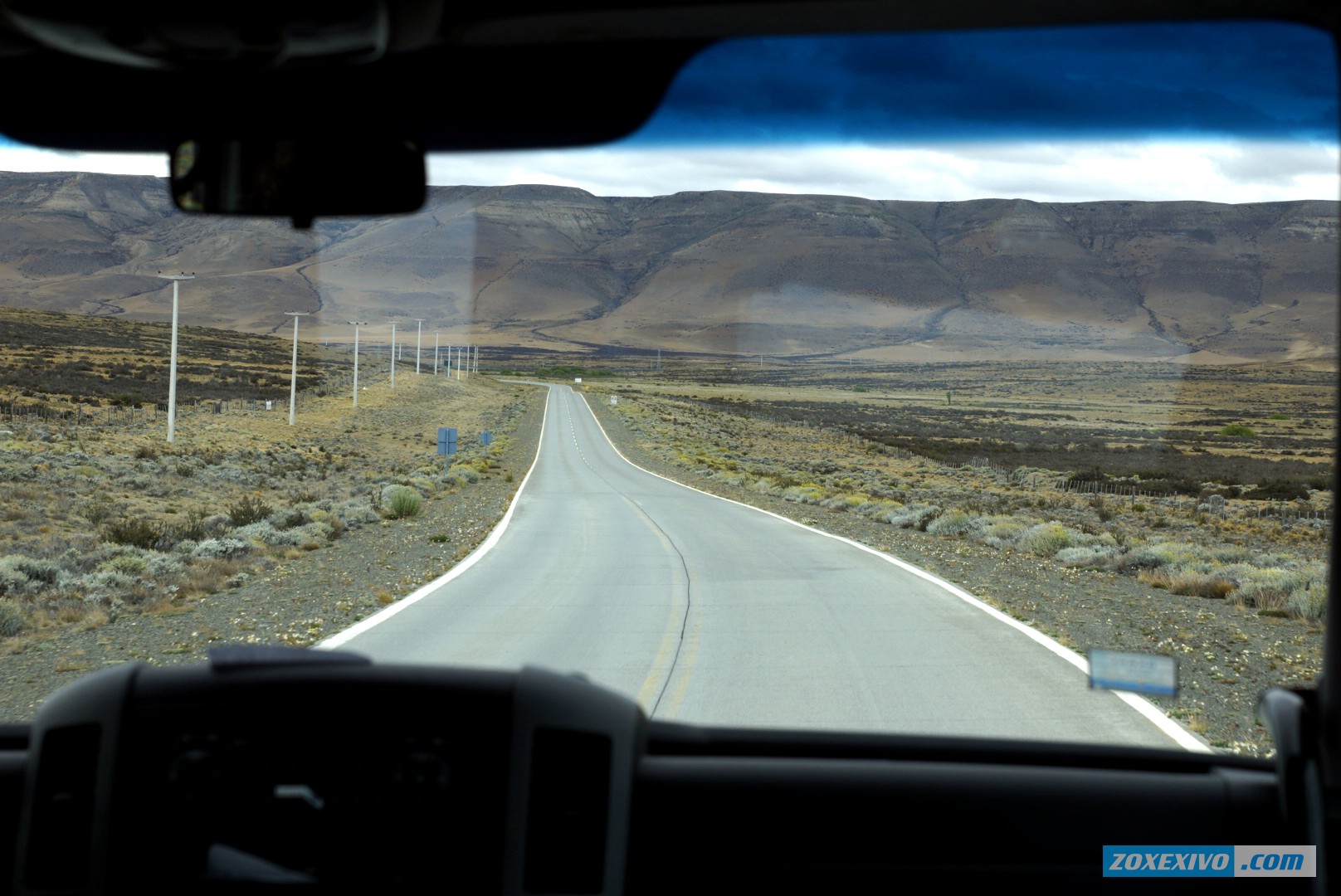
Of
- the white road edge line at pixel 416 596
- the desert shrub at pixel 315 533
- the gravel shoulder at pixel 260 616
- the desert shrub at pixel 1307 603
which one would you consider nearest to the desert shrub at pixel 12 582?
the gravel shoulder at pixel 260 616

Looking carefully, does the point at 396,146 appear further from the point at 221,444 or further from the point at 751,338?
the point at 221,444

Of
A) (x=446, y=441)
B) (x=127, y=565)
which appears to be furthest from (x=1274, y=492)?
(x=446, y=441)

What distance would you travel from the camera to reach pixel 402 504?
21.4 metres

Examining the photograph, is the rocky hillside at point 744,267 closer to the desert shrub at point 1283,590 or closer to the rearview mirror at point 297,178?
the rearview mirror at point 297,178

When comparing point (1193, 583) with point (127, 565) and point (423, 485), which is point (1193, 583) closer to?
point (127, 565)

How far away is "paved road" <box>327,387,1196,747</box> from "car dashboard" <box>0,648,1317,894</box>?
24.3 inches

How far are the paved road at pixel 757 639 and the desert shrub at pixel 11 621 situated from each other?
2.27 m

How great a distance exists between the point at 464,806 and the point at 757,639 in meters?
5.65

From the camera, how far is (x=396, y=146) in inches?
113

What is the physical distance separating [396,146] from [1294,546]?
500 inches

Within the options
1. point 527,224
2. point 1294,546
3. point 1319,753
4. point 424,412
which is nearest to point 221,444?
point 424,412

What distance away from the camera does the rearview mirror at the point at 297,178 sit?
2.90 metres

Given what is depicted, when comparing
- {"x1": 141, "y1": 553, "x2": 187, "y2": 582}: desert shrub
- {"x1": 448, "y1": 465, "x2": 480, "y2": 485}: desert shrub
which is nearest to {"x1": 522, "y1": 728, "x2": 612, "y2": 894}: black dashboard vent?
{"x1": 141, "y1": 553, "x2": 187, "y2": 582}: desert shrub

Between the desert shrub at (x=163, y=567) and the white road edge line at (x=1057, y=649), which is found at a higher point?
the white road edge line at (x=1057, y=649)
